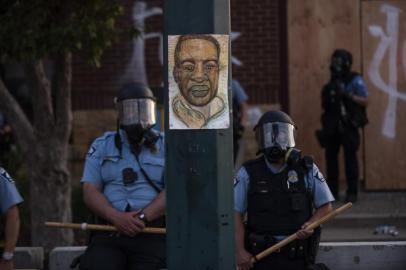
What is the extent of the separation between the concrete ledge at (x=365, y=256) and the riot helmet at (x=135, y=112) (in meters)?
1.73

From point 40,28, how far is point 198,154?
12.9 ft

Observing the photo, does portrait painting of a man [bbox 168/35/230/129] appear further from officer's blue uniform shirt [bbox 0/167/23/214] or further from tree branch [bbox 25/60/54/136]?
tree branch [bbox 25/60/54/136]

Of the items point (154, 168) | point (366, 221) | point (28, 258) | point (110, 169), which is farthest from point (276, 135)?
point (366, 221)

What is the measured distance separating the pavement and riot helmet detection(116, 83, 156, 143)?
132 inches

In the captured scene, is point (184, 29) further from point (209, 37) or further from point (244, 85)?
point (244, 85)

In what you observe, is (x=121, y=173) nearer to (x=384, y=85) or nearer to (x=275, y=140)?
(x=275, y=140)

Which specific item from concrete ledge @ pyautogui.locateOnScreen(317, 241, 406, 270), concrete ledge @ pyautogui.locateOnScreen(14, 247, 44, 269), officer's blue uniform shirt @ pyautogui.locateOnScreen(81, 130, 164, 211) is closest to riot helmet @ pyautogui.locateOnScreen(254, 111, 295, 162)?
officer's blue uniform shirt @ pyautogui.locateOnScreen(81, 130, 164, 211)

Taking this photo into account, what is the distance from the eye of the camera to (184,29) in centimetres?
438

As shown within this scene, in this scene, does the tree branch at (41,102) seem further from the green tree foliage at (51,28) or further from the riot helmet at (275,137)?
the riot helmet at (275,137)

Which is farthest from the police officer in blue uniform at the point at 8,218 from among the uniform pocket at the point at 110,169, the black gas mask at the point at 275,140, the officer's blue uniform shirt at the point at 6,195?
the black gas mask at the point at 275,140

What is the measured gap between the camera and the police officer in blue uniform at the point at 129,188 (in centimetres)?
583

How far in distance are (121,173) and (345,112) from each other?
443cm

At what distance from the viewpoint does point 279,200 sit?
237 inches

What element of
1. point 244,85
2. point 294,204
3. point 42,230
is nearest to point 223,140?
point 294,204
